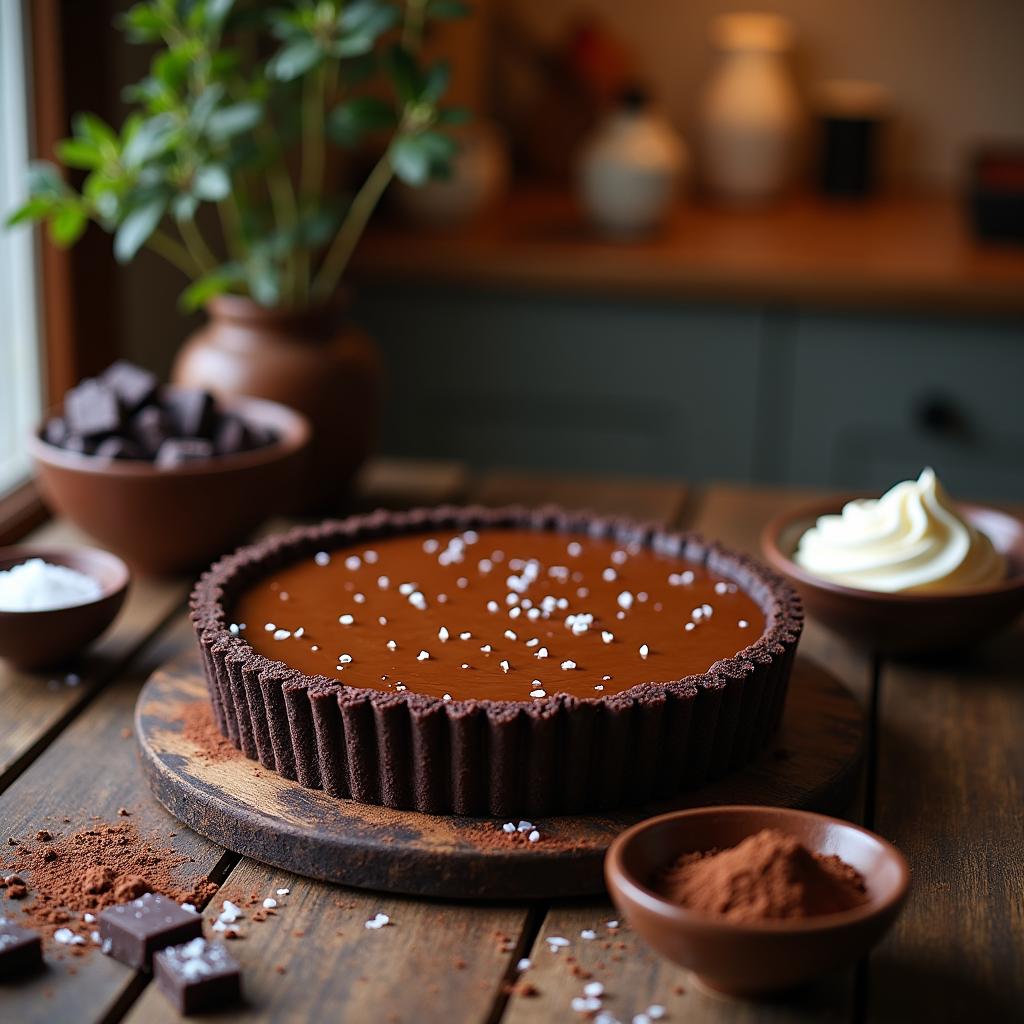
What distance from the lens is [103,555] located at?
1.51 m

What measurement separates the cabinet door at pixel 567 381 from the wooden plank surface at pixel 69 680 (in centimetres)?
144

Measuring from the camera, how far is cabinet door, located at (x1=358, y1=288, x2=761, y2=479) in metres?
2.92

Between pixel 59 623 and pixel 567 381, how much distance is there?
5.72ft

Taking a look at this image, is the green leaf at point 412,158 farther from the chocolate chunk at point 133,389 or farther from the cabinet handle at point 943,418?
the cabinet handle at point 943,418

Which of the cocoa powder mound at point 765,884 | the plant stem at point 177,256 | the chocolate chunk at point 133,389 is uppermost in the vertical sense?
the plant stem at point 177,256

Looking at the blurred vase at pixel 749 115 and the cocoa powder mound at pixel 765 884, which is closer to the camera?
the cocoa powder mound at pixel 765 884

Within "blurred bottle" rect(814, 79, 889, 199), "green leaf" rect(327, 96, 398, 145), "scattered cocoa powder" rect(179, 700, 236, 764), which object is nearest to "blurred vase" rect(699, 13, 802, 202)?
"blurred bottle" rect(814, 79, 889, 199)

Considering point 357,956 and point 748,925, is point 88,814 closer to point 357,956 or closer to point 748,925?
point 357,956

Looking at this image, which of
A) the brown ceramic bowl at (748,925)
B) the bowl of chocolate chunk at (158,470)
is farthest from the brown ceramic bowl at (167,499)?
the brown ceramic bowl at (748,925)

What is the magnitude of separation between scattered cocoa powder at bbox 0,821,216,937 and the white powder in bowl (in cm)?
32

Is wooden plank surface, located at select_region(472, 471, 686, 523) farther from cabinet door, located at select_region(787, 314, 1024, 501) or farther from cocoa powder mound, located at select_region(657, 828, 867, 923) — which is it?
cocoa powder mound, located at select_region(657, 828, 867, 923)

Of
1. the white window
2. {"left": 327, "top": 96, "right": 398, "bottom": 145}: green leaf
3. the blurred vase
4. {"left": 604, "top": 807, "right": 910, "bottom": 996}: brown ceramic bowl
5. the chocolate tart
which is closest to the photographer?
{"left": 604, "top": 807, "right": 910, "bottom": 996}: brown ceramic bowl

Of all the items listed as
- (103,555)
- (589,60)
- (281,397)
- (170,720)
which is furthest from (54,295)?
(589,60)

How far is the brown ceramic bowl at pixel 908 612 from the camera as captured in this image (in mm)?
1428
